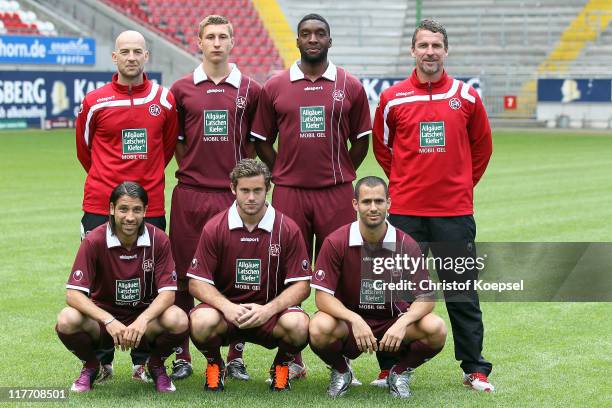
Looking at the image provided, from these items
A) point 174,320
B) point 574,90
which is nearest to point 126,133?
point 174,320

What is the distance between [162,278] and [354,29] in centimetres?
3540

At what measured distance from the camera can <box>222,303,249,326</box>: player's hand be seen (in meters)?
6.02

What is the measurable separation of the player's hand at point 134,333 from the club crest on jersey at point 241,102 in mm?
1593

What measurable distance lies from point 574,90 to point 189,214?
27.2 m

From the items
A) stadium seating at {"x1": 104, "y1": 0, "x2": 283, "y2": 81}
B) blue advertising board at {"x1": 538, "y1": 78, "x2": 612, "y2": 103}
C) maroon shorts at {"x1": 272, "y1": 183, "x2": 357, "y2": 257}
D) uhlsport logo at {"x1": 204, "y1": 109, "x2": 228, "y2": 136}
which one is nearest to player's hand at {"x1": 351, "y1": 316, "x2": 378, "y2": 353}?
maroon shorts at {"x1": 272, "y1": 183, "x2": 357, "y2": 257}

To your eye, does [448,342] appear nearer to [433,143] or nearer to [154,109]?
[433,143]

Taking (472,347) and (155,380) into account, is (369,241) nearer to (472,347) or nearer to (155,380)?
(472,347)

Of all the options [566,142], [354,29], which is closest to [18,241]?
[566,142]

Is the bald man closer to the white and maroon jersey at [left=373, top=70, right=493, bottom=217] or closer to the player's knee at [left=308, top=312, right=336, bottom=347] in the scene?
the player's knee at [left=308, top=312, right=336, bottom=347]

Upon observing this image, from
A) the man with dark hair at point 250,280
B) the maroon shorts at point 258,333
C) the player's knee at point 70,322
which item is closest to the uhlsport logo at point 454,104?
the man with dark hair at point 250,280

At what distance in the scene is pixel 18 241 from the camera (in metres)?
11.4

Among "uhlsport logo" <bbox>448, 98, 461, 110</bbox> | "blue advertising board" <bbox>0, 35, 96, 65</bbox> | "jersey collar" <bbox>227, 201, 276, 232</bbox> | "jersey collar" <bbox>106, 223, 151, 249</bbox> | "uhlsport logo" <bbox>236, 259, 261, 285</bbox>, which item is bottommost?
"uhlsport logo" <bbox>236, 259, 261, 285</bbox>

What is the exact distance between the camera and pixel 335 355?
6.02m

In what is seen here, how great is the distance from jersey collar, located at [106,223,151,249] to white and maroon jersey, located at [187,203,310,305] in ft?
0.94
